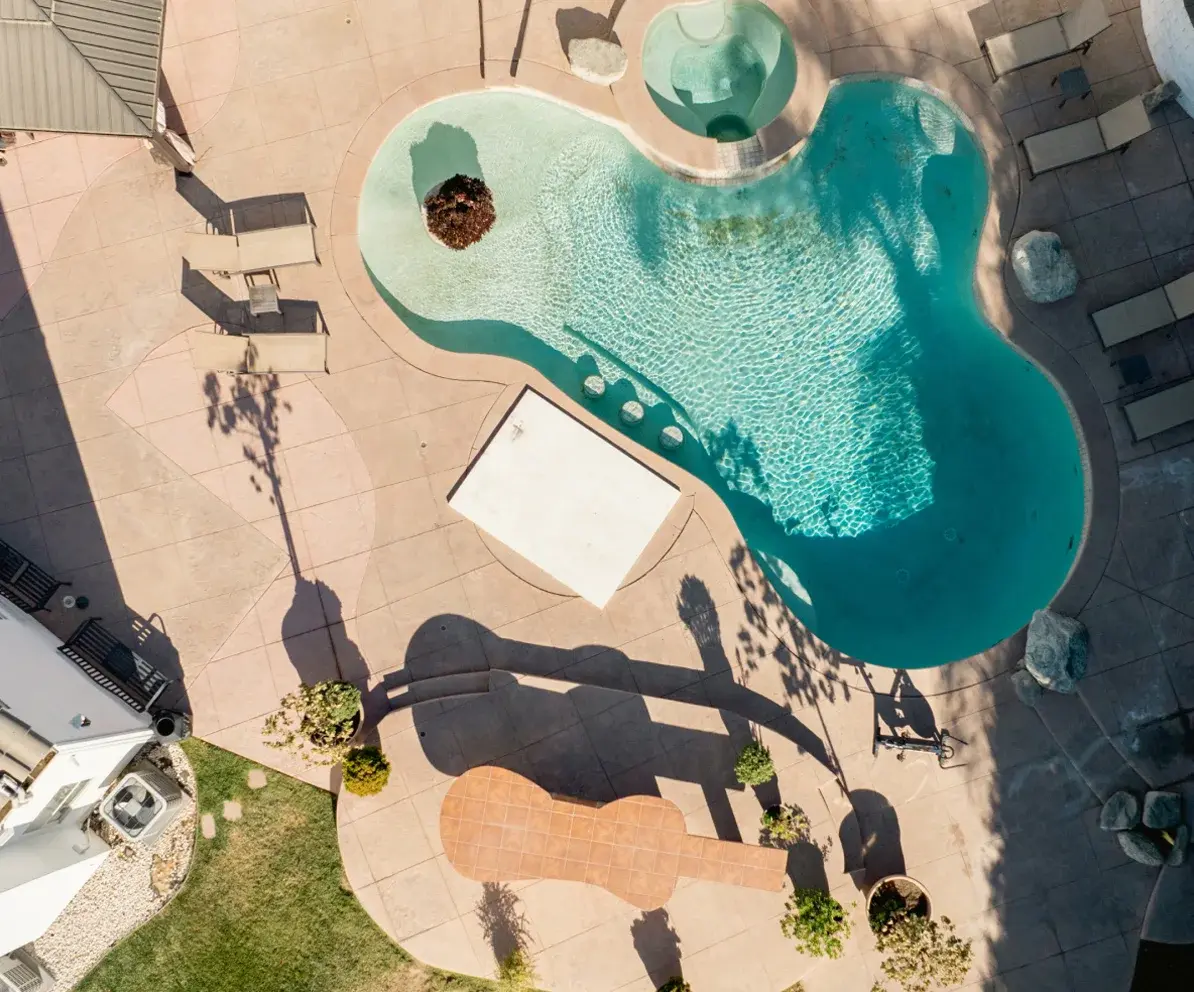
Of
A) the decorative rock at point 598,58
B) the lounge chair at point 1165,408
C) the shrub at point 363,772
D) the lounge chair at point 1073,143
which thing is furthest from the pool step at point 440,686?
the lounge chair at point 1073,143

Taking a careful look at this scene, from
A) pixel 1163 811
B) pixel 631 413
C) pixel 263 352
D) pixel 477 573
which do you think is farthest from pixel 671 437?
pixel 1163 811

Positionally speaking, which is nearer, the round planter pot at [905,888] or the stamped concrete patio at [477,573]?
the round planter pot at [905,888]

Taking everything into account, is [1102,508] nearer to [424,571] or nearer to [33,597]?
[424,571]

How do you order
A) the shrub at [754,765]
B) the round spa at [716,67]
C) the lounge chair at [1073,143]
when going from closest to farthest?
the shrub at [754,765] → the lounge chair at [1073,143] → the round spa at [716,67]

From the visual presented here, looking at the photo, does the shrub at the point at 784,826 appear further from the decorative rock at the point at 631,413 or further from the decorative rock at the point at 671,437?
the decorative rock at the point at 631,413

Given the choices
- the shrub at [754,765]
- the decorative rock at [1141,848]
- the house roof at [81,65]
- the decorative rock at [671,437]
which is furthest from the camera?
the decorative rock at [671,437]

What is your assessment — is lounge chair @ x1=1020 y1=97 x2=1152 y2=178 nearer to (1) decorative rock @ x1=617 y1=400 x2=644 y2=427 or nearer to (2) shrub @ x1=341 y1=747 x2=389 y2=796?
(1) decorative rock @ x1=617 y1=400 x2=644 y2=427
